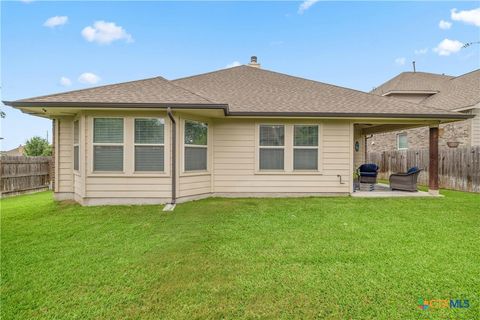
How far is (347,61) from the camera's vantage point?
1791 centimetres

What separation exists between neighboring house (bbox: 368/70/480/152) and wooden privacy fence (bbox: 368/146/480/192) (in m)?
1.24

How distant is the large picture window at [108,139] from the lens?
6.75 m

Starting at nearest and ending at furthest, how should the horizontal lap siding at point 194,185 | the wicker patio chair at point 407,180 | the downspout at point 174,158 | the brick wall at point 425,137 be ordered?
Result: the downspout at point 174,158, the horizontal lap siding at point 194,185, the wicker patio chair at point 407,180, the brick wall at point 425,137

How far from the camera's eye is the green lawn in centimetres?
240

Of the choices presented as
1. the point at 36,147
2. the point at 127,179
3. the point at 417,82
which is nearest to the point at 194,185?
the point at 127,179

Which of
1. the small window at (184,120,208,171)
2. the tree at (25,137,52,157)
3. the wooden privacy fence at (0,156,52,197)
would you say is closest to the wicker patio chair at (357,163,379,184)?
the small window at (184,120,208,171)

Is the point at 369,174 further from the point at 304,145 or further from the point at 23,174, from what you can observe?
the point at 23,174

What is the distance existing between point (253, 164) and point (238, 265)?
5008mm

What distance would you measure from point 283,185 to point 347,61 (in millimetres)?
13803

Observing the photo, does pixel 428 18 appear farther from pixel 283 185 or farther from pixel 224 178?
pixel 224 178

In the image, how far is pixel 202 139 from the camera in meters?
7.77

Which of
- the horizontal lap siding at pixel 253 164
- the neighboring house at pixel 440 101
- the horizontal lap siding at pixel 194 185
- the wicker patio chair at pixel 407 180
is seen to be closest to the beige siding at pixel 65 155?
the horizontal lap siding at pixel 194 185

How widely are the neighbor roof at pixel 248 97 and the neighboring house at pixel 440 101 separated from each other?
518cm

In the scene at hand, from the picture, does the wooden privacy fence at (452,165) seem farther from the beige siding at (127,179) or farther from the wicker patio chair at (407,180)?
the beige siding at (127,179)
